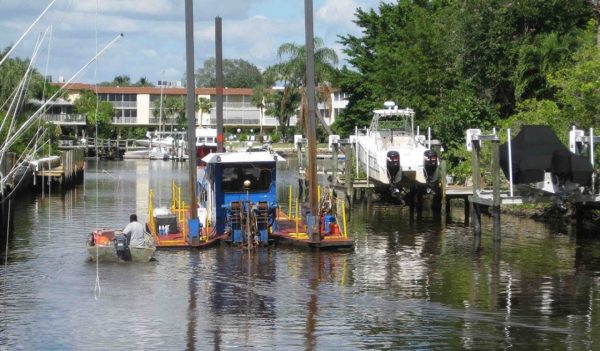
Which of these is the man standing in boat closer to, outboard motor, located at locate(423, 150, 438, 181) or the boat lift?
the boat lift

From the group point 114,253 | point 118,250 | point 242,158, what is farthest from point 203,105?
point 118,250

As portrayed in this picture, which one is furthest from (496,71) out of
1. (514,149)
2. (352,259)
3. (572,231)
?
(352,259)

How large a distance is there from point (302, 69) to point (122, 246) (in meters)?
78.9

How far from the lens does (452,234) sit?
1622 inches

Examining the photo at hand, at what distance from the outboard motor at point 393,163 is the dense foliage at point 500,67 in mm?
5645

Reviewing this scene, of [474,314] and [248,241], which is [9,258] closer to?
[248,241]

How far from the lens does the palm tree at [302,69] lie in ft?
341

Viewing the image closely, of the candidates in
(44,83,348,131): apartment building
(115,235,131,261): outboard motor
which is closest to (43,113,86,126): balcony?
(44,83,348,131): apartment building

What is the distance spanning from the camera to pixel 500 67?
190 feet

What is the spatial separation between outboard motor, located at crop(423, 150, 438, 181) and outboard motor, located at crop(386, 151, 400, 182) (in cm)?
115

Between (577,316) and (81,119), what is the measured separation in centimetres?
12024

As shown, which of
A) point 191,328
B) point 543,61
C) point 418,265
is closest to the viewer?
point 191,328

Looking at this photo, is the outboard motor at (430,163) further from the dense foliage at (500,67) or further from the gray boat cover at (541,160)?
the gray boat cover at (541,160)

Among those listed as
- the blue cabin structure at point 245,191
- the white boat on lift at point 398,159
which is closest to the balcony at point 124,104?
the white boat on lift at point 398,159
